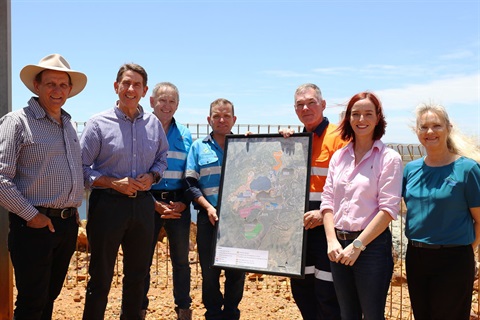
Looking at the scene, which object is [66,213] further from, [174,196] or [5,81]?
[5,81]

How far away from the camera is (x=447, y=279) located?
4004 millimetres

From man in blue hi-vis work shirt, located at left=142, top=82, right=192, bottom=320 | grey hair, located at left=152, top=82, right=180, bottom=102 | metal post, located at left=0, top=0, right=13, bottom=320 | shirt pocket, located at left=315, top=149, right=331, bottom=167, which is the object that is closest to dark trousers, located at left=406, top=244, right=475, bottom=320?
shirt pocket, located at left=315, top=149, right=331, bottom=167

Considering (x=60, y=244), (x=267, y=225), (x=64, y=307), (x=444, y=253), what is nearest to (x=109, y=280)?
(x=60, y=244)

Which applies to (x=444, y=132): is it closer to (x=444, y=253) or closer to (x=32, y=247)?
(x=444, y=253)

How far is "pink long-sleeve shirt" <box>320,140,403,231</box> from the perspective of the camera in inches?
158

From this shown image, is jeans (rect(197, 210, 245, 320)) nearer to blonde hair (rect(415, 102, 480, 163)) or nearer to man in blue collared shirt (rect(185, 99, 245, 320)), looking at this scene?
man in blue collared shirt (rect(185, 99, 245, 320))

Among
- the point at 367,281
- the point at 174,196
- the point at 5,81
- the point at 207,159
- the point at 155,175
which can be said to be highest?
the point at 5,81

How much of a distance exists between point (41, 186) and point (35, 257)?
1.87 feet

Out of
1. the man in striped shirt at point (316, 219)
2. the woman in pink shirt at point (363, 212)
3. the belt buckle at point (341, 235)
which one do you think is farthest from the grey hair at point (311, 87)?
the belt buckle at point (341, 235)

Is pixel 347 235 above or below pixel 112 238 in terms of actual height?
above

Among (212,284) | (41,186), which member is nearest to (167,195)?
(212,284)

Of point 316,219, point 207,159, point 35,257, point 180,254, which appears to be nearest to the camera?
point 35,257

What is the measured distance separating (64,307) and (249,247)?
3270 mm

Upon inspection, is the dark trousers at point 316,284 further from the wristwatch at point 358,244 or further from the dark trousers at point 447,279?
the dark trousers at point 447,279
